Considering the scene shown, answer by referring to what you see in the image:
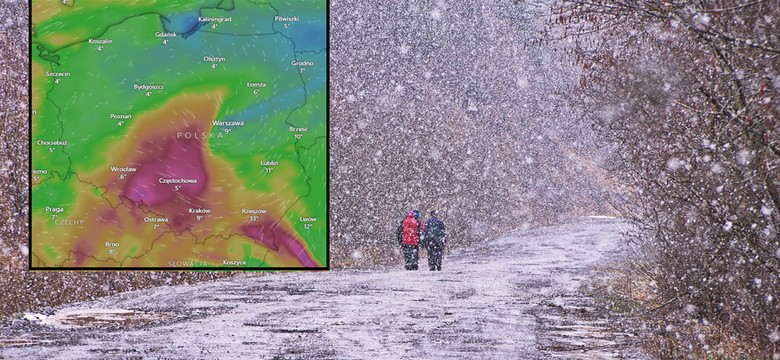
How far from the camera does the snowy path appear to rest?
38.5ft

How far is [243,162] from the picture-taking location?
12.9 m

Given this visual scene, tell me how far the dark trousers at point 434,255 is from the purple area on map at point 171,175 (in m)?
11.9

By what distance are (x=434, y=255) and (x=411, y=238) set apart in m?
0.89

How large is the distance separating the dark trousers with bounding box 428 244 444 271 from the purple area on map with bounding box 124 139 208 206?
11.9 m

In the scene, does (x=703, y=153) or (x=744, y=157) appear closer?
(x=744, y=157)

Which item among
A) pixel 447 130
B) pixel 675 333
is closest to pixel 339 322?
pixel 675 333

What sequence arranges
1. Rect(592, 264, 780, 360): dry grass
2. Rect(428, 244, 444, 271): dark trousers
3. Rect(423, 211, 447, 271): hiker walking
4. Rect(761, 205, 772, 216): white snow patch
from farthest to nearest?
Rect(428, 244, 444, 271): dark trousers
Rect(423, 211, 447, 271): hiker walking
Rect(592, 264, 780, 360): dry grass
Rect(761, 205, 772, 216): white snow patch

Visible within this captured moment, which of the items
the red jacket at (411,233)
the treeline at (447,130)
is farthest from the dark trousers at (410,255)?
the treeline at (447,130)

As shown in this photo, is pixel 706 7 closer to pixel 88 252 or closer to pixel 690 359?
pixel 690 359

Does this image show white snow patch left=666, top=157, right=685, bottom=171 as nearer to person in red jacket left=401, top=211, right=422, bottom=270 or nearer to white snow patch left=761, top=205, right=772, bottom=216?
white snow patch left=761, top=205, right=772, bottom=216

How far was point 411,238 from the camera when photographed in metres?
24.1

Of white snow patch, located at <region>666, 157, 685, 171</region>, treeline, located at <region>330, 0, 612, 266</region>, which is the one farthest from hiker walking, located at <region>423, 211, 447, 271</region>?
white snow patch, located at <region>666, 157, 685, 171</region>

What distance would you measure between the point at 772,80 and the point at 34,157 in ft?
30.3

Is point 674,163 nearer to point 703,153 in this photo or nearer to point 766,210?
point 703,153
